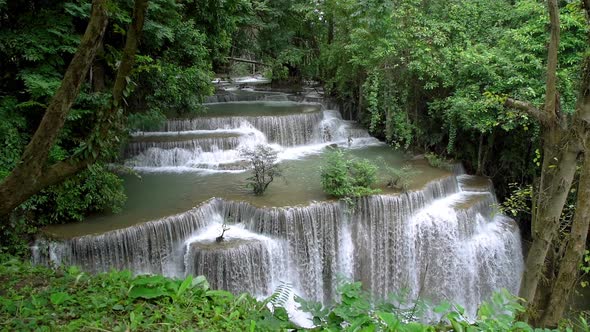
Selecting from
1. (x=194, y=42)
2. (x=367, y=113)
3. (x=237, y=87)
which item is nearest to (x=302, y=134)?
(x=367, y=113)

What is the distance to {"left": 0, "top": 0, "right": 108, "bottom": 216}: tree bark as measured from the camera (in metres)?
3.03

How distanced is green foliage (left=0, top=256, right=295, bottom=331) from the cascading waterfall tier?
3342 millimetres

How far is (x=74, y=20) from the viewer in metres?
7.62

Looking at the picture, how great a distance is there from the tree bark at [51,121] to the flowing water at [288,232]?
4.18 m

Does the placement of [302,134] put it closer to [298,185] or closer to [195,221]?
[298,185]

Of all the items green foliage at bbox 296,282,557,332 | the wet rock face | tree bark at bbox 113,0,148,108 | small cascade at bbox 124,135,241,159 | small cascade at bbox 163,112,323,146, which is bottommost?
the wet rock face

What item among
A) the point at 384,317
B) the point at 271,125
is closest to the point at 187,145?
the point at 271,125

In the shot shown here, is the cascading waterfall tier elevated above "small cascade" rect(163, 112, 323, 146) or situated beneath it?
situated beneath

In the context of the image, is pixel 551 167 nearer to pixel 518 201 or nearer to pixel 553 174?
pixel 553 174

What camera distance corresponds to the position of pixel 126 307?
343cm

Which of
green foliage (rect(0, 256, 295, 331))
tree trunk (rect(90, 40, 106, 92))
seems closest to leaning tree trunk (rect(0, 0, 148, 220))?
green foliage (rect(0, 256, 295, 331))

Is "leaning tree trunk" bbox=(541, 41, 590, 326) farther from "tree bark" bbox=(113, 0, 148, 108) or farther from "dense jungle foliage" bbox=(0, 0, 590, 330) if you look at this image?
"tree bark" bbox=(113, 0, 148, 108)

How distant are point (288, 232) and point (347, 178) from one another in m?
1.63

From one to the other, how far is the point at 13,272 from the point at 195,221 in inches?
150
